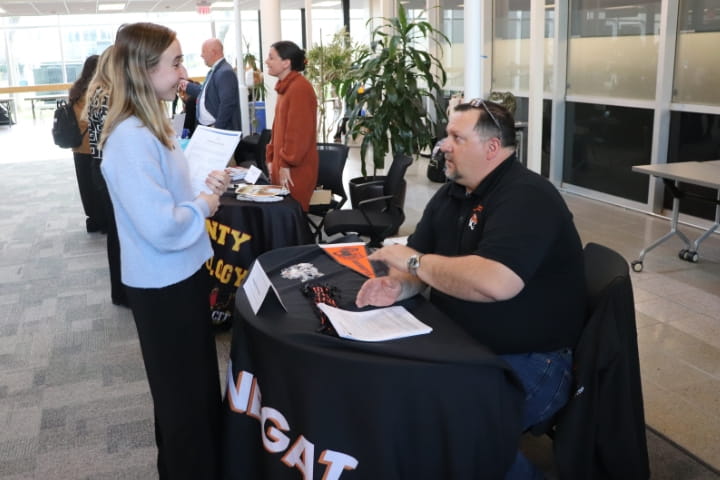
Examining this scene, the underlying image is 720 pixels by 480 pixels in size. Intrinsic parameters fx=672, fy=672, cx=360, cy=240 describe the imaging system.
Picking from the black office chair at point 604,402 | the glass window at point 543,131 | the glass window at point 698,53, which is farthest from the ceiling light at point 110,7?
the black office chair at point 604,402

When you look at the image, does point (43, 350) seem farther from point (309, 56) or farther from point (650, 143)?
point (309, 56)

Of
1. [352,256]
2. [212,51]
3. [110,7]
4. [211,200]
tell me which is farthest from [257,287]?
[110,7]

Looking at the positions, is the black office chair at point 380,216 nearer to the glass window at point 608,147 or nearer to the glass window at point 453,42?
the glass window at point 608,147

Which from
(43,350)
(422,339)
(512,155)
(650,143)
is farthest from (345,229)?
(650,143)

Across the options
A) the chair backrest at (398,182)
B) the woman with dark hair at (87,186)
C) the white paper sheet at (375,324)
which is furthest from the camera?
the woman with dark hair at (87,186)

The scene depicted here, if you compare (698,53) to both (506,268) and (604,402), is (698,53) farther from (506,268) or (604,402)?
(506,268)

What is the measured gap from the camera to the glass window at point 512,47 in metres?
8.10

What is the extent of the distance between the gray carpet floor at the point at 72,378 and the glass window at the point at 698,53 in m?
4.03

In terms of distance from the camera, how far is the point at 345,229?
4578 millimetres

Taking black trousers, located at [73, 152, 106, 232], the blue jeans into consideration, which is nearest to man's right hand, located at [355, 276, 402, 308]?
the blue jeans

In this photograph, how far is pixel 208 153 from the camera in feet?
7.88

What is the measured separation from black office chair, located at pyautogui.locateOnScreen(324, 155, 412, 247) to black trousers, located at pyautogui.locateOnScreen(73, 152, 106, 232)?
2565mm

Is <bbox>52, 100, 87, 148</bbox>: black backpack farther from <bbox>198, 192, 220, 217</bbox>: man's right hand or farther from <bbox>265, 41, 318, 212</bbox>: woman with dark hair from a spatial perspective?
<bbox>198, 192, 220, 217</bbox>: man's right hand

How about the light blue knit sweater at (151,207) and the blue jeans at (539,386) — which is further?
the blue jeans at (539,386)
